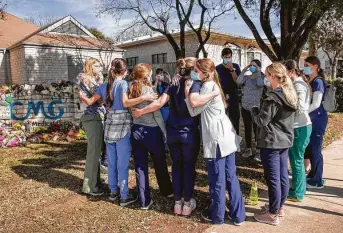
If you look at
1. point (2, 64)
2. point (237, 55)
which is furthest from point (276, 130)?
point (237, 55)

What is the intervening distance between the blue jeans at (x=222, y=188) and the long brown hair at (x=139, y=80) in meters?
1.13

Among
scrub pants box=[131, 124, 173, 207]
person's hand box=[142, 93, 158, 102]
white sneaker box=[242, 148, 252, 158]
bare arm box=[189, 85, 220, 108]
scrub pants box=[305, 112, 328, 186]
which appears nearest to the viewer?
bare arm box=[189, 85, 220, 108]

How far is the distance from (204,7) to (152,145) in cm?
1408

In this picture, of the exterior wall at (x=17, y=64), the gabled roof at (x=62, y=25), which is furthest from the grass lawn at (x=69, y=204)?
the gabled roof at (x=62, y=25)

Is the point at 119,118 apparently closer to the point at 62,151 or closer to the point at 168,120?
the point at 168,120

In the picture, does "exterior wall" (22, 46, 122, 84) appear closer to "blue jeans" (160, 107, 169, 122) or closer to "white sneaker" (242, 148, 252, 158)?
"white sneaker" (242, 148, 252, 158)

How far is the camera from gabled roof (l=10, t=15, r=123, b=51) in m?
17.3

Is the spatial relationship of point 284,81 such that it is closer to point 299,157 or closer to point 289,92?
point 289,92

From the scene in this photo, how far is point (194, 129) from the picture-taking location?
3.70 metres

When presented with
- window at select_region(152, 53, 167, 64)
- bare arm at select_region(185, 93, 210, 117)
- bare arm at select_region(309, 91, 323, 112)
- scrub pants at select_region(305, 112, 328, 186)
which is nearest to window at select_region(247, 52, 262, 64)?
window at select_region(152, 53, 167, 64)

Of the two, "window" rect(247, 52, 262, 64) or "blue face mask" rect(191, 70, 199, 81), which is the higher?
"window" rect(247, 52, 262, 64)

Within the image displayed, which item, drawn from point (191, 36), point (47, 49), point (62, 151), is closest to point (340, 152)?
point (62, 151)

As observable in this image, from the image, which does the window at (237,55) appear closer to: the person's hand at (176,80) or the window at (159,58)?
the window at (159,58)

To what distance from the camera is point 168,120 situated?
12.4 ft
